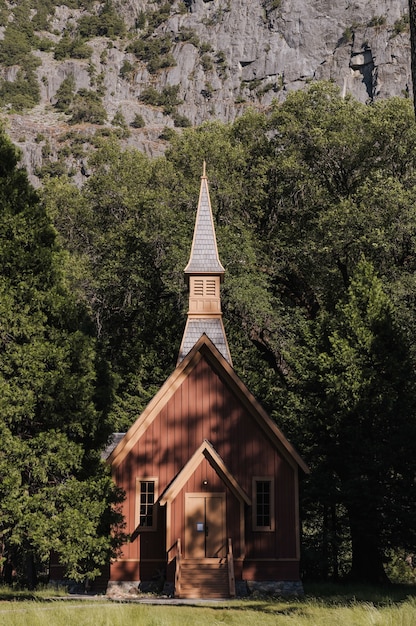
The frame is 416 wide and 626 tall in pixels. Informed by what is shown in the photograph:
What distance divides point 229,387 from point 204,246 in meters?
5.96

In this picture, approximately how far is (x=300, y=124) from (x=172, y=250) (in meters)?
8.55

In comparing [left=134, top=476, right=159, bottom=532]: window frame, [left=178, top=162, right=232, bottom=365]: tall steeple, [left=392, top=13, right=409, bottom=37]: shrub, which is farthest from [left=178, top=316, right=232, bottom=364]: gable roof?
[left=392, top=13, right=409, bottom=37]: shrub

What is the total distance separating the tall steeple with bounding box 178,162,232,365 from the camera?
24.7 metres

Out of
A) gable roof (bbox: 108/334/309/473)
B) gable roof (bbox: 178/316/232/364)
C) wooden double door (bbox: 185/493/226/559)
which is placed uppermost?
gable roof (bbox: 178/316/232/364)

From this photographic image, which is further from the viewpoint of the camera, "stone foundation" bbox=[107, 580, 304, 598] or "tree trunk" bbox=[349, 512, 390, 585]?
"tree trunk" bbox=[349, 512, 390, 585]

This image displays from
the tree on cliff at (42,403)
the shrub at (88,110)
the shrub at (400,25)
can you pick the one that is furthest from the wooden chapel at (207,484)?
the shrub at (88,110)

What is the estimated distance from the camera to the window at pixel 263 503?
21.8 metres

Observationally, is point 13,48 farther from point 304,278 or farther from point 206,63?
point 304,278

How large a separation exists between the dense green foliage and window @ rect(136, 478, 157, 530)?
171 inches

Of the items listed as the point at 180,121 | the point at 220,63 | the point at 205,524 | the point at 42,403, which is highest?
the point at 220,63

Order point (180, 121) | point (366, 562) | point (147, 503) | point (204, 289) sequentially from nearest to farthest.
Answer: point (147, 503), point (366, 562), point (204, 289), point (180, 121)

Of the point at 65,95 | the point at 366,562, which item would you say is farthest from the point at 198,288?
the point at 65,95

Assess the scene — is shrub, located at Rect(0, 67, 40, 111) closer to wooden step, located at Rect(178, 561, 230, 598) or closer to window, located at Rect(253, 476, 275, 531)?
window, located at Rect(253, 476, 275, 531)

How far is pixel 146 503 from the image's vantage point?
71.7 ft
